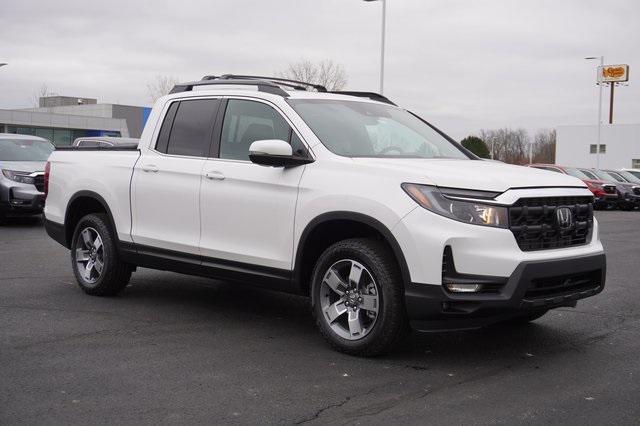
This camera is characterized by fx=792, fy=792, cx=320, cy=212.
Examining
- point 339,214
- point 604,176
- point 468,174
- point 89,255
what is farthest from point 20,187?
point 604,176

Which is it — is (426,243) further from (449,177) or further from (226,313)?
(226,313)

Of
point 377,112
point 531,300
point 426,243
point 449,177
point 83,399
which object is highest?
point 377,112

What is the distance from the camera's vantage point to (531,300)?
517 centimetres

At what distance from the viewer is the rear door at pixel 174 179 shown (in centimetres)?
666

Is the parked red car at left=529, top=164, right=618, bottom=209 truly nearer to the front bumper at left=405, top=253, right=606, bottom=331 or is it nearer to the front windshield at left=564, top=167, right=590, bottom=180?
the front windshield at left=564, top=167, right=590, bottom=180

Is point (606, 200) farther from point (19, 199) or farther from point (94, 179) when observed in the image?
point (94, 179)

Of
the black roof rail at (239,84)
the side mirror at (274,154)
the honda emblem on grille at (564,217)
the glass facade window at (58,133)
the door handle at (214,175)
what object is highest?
the glass facade window at (58,133)

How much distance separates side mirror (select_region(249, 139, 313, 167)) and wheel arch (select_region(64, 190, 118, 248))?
7.69 ft

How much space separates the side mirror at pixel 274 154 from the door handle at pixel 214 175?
53 cm

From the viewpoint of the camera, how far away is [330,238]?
595 cm

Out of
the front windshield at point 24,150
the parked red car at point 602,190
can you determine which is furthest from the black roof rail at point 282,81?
the parked red car at point 602,190

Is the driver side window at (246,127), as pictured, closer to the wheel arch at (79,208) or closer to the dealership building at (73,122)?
the wheel arch at (79,208)

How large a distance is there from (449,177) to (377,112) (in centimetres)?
174

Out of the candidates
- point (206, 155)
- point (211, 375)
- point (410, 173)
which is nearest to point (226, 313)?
point (206, 155)
